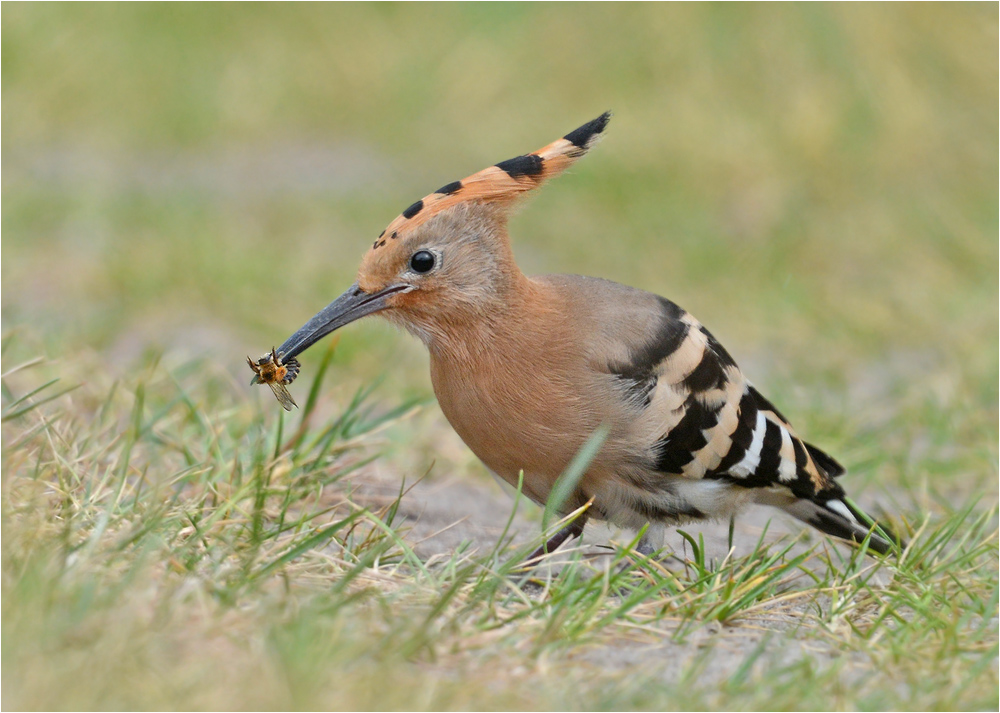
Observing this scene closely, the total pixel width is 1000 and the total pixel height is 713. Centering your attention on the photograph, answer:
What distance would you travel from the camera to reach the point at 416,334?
246cm

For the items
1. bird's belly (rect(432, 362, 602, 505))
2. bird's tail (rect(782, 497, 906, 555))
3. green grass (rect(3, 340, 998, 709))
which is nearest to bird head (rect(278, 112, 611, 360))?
bird's belly (rect(432, 362, 602, 505))

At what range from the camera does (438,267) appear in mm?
Answer: 2395

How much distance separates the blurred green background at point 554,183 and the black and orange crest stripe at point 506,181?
1.23 metres

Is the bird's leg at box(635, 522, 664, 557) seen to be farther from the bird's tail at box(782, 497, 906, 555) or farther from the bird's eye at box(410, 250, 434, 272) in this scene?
the bird's eye at box(410, 250, 434, 272)

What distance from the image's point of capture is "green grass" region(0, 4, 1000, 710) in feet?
5.53

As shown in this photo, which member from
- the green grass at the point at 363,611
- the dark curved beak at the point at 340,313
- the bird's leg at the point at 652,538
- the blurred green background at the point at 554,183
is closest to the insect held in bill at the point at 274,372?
the dark curved beak at the point at 340,313

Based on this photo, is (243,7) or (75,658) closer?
(75,658)

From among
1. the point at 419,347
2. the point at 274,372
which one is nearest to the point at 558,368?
the point at 274,372

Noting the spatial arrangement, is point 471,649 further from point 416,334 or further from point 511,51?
point 511,51

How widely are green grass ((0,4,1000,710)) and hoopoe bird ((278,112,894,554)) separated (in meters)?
0.16

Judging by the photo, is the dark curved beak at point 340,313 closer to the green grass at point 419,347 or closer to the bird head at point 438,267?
the bird head at point 438,267

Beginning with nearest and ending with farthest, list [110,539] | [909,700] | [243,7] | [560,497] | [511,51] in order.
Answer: [909,700] < [110,539] < [560,497] < [511,51] < [243,7]

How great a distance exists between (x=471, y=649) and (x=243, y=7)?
274 inches

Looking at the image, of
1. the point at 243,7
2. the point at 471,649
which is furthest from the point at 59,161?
the point at 471,649
